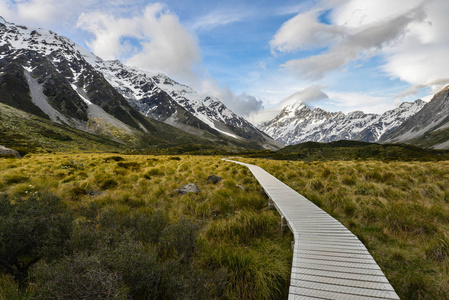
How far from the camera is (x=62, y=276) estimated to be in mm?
2604

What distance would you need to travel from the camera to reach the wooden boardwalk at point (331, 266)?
352 centimetres

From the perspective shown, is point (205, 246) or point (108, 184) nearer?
point (205, 246)

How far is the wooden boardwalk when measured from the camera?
352cm

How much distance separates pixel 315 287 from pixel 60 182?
48.2 ft

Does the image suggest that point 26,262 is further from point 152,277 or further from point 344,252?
point 344,252

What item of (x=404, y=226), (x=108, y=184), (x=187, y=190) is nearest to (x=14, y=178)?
(x=108, y=184)

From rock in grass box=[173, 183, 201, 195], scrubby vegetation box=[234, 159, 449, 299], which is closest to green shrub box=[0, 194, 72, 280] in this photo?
rock in grass box=[173, 183, 201, 195]

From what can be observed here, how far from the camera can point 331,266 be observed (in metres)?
4.20

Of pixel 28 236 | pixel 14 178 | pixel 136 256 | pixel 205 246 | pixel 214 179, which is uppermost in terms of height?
pixel 136 256

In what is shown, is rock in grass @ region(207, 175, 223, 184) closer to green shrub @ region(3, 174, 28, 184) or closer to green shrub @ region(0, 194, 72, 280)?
green shrub @ region(0, 194, 72, 280)

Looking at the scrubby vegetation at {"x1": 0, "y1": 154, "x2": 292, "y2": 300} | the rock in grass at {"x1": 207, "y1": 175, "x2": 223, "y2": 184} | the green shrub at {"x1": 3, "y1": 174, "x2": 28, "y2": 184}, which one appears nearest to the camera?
the scrubby vegetation at {"x1": 0, "y1": 154, "x2": 292, "y2": 300}

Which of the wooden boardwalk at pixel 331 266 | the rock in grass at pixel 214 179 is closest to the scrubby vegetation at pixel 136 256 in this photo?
the wooden boardwalk at pixel 331 266

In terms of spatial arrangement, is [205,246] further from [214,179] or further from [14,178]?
[14,178]

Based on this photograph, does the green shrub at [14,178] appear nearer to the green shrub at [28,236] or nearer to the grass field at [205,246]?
the grass field at [205,246]
